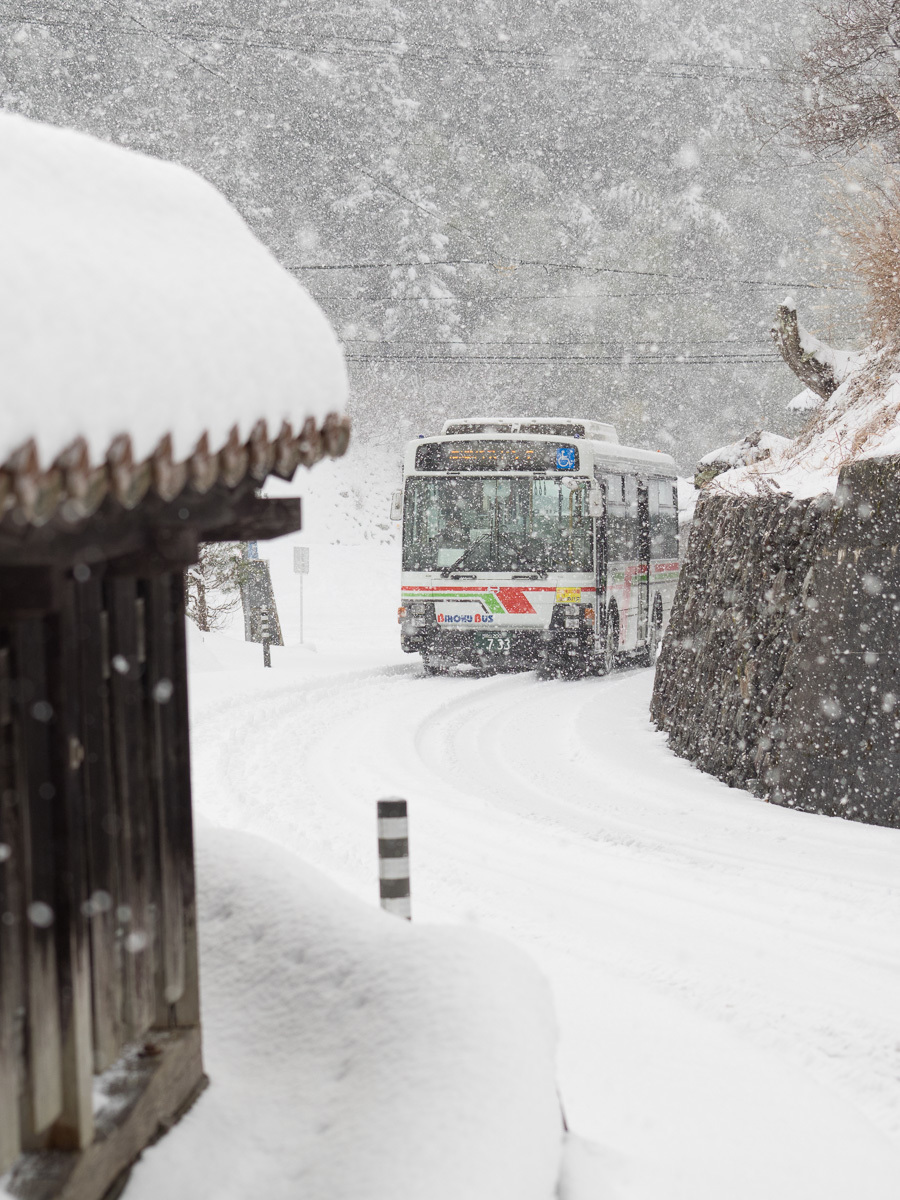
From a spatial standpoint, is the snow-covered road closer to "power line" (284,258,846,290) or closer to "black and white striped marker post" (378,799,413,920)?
"black and white striped marker post" (378,799,413,920)

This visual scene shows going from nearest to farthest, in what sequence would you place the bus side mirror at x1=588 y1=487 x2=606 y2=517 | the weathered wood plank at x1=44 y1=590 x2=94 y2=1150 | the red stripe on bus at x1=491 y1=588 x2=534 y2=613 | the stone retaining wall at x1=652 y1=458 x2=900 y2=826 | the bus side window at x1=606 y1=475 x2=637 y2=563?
the weathered wood plank at x1=44 y1=590 x2=94 y2=1150 < the stone retaining wall at x1=652 y1=458 x2=900 y2=826 < the bus side mirror at x1=588 y1=487 x2=606 y2=517 < the red stripe on bus at x1=491 y1=588 x2=534 y2=613 < the bus side window at x1=606 y1=475 x2=637 y2=563

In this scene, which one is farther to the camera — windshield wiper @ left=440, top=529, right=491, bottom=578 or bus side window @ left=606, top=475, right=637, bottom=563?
bus side window @ left=606, top=475, right=637, bottom=563

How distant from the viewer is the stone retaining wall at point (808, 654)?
866 centimetres

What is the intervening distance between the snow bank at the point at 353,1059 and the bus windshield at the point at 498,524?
13409mm

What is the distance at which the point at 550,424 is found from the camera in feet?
59.6

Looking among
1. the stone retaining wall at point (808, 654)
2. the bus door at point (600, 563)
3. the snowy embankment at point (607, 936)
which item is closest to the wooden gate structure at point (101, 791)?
the snowy embankment at point (607, 936)

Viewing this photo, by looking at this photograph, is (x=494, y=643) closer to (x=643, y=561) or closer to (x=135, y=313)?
(x=643, y=561)

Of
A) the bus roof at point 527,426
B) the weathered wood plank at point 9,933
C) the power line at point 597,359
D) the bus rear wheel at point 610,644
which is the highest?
the power line at point 597,359

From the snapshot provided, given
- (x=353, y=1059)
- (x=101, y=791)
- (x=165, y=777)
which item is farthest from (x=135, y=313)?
(x=353, y=1059)

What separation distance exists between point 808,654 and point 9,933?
7.38 metres

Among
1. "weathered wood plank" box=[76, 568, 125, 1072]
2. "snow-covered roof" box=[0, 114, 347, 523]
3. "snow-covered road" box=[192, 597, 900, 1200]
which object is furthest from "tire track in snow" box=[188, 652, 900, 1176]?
"snow-covered roof" box=[0, 114, 347, 523]

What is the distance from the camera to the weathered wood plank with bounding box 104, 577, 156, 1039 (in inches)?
127

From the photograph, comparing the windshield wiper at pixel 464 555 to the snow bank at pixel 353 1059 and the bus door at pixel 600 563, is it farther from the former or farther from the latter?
the snow bank at pixel 353 1059

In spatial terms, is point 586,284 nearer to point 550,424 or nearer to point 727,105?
point 727,105
